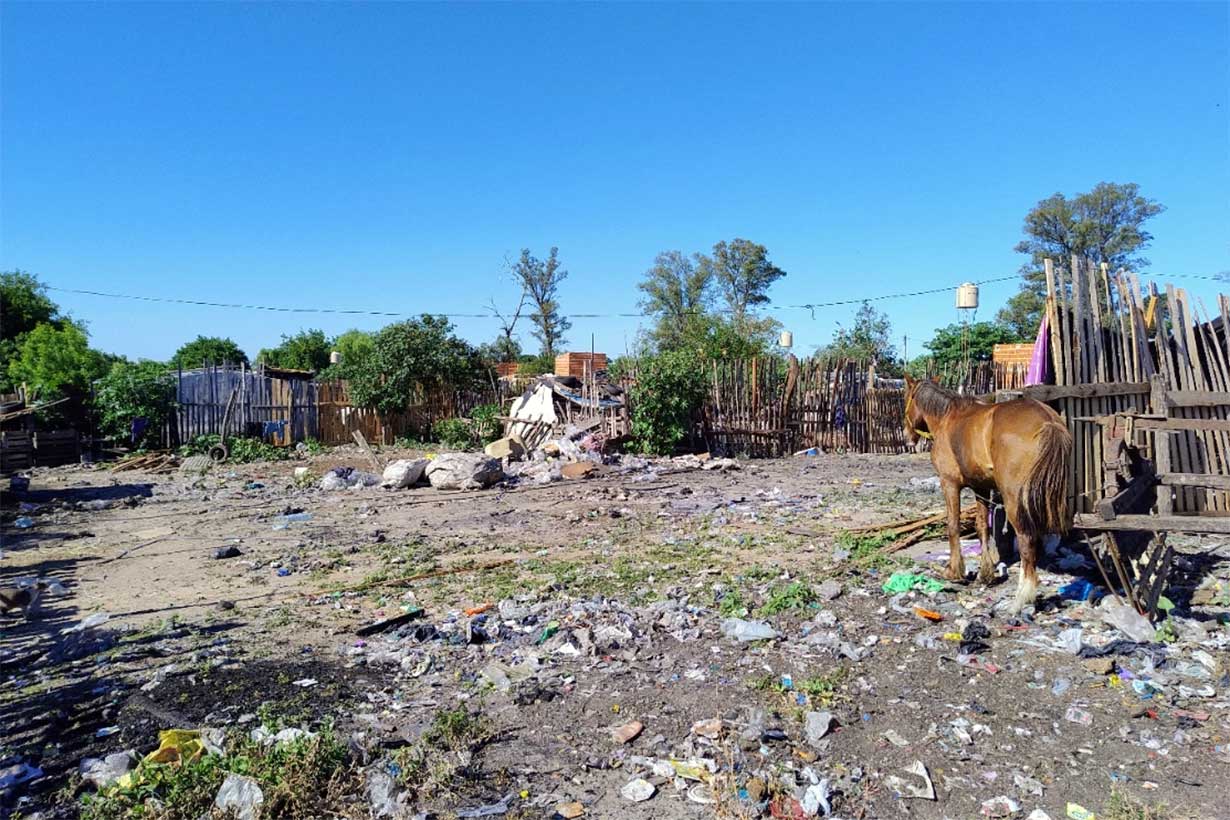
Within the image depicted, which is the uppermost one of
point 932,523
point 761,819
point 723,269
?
point 723,269

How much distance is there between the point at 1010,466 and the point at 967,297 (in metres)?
18.0

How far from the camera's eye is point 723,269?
→ 43156 millimetres

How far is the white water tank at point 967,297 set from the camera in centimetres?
2155

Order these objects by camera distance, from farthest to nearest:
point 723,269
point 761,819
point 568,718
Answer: point 723,269 < point 568,718 < point 761,819

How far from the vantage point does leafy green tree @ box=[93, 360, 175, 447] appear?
17844 millimetres

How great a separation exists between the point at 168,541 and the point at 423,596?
4.62 meters

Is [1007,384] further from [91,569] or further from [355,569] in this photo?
[91,569]

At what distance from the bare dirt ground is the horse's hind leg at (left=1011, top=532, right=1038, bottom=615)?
180 mm

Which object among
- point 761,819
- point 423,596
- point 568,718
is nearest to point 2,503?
point 423,596

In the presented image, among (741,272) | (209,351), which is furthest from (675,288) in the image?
(209,351)

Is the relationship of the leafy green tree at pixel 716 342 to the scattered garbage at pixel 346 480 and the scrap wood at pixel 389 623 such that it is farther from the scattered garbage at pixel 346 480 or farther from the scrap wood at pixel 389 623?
the scrap wood at pixel 389 623

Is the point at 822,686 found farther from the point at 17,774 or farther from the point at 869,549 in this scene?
the point at 17,774

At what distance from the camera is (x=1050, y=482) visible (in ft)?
17.2

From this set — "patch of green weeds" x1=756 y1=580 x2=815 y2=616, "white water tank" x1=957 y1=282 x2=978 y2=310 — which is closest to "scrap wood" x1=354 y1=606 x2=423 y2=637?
"patch of green weeds" x1=756 y1=580 x2=815 y2=616
